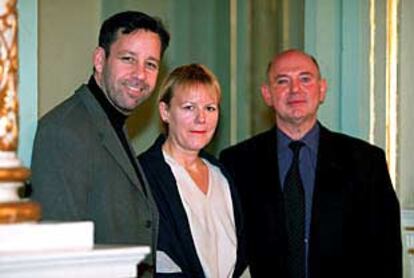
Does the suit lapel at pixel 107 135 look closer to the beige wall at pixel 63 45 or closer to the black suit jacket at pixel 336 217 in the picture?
the black suit jacket at pixel 336 217

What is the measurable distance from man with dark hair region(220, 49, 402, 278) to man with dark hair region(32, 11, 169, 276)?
706 mm

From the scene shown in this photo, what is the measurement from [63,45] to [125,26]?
1203 mm

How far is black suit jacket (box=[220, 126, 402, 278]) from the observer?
3736 mm

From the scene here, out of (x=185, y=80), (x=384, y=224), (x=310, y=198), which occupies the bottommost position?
(x=384, y=224)

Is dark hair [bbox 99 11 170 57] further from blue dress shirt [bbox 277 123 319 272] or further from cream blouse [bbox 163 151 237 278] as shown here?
blue dress shirt [bbox 277 123 319 272]

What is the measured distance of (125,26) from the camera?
316 cm

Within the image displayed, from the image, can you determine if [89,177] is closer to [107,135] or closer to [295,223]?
[107,135]

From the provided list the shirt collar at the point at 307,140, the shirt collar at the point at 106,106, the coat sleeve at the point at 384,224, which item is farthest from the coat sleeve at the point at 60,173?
the coat sleeve at the point at 384,224

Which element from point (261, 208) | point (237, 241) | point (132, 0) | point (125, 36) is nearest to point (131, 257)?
point (125, 36)

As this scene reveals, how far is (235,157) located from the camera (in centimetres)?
397

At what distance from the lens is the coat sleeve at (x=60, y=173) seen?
111 inches

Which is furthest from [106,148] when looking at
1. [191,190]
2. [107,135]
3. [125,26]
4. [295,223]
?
[295,223]

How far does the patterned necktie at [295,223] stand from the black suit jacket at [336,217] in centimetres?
2

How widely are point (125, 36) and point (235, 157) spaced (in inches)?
38.0
